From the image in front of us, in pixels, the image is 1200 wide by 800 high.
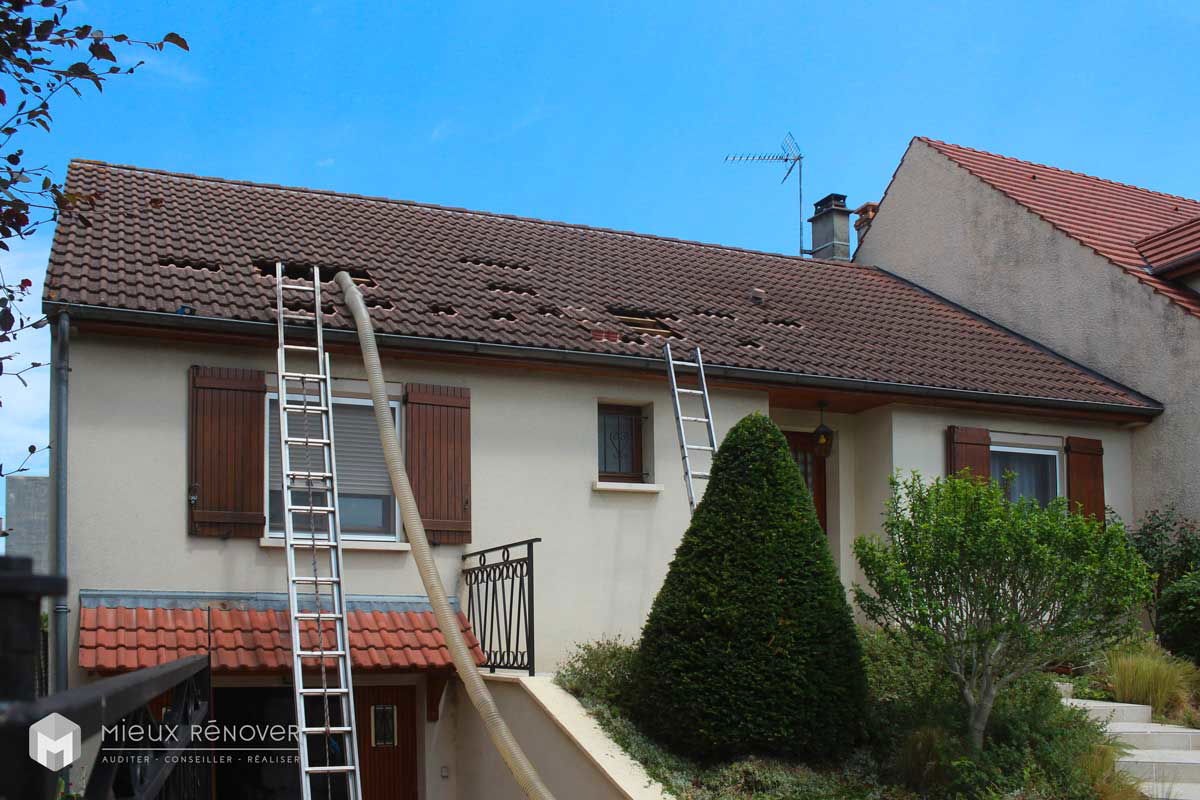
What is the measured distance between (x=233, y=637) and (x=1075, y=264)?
1124 centimetres

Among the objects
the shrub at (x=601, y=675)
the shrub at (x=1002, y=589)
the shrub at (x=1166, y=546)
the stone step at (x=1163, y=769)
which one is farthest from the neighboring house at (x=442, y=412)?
the stone step at (x=1163, y=769)

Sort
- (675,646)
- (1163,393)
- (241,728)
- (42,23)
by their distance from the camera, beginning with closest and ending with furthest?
1. (42,23)
2. (675,646)
3. (241,728)
4. (1163,393)

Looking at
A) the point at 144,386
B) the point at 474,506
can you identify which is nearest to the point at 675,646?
the point at 474,506

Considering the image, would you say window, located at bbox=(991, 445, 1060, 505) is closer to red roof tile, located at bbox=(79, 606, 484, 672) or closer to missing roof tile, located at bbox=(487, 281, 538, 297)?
missing roof tile, located at bbox=(487, 281, 538, 297)

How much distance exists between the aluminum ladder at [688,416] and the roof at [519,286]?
0.24 m

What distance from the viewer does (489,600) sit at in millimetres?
11539

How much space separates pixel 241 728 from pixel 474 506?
2.81 meters

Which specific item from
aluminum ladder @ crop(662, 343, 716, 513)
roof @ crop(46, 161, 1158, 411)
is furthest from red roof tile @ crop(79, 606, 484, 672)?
aluminum ladder @ crop(662, 343, 716, 513)

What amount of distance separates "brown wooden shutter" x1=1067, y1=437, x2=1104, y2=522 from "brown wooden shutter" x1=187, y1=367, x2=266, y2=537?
9.07 meters

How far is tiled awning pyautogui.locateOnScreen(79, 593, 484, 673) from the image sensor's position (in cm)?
988

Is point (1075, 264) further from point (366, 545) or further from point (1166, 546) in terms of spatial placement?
point (366, 545)

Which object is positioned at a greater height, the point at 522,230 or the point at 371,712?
the point at 522,230

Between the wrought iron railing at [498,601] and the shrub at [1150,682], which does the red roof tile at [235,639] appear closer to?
the wrought iron railing at [498,601]

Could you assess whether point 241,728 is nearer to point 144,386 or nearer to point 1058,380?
point 144,386
